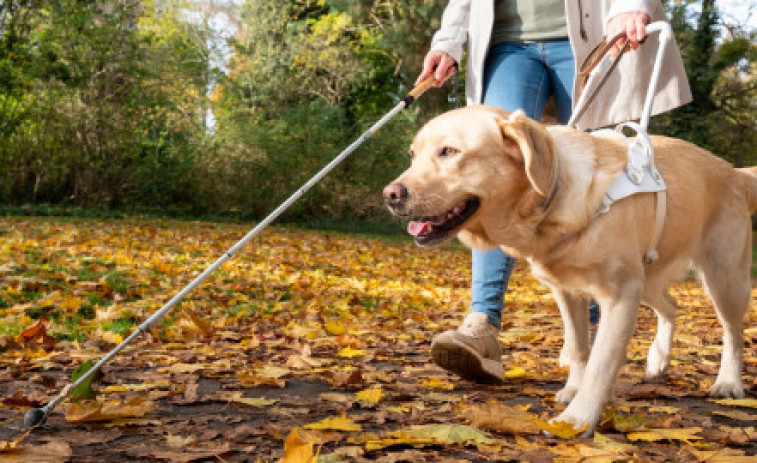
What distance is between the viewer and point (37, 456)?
2346 mm

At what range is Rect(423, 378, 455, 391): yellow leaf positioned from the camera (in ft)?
12.2

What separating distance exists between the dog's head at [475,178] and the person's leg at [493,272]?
2.67 ft

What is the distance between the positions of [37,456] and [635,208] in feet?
7.88

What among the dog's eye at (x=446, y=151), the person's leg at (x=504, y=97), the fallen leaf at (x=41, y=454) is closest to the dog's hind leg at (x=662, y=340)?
the person's leg at (x=504, y=97)

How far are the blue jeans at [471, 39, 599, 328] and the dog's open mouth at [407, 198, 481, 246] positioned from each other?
3.92 feet

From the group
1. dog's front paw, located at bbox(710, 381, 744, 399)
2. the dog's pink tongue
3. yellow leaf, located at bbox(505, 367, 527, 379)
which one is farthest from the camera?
yellow leaf, located at bbox(505, 367, 527, 379)

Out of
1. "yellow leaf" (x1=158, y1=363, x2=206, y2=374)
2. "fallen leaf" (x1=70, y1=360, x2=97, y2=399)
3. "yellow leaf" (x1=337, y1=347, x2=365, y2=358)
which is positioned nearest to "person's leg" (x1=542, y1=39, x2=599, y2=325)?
"yellow leaf" (x1=337, y1=347, x2=365, y2=358)

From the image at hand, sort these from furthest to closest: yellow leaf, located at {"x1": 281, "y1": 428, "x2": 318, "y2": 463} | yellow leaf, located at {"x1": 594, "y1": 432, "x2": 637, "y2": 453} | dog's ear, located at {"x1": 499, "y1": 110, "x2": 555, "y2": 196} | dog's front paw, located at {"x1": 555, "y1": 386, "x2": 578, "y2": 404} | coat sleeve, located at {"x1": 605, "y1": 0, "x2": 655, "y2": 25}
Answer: coat sleeve, located at {"x1": 605, "y1": 0, "x2": 655, "y2": 25} < dog's front paw, located at {"x1": 555, "y1": 386, "x2": 578, "y2": 404} < dog's ear, located at {"x1": 499, "y1": 110, "x2": 555, "y2": 196} < yellow leaf, located at {"x1": 594, "y1": 432, "x2": 637, "y2": 453} < yellow leaf, located at {"x1": 281, "y1": 428, "x2": 318, "y2": 463}

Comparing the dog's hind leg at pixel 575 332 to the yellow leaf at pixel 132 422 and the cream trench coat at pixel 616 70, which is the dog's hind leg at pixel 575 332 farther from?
the yellow leaf at pixel 132 422

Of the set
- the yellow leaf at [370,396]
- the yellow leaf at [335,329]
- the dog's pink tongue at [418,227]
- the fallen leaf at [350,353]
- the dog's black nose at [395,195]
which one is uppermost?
the dog's black nose at [395,195]

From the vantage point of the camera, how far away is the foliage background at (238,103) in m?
17.3

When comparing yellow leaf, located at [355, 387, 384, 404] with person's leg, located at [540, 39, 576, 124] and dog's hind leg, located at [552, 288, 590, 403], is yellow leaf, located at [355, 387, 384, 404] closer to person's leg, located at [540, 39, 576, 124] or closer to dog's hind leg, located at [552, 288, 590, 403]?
dog's hind leg, located at [552, 288, 590, 403]

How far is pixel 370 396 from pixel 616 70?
7.90ft

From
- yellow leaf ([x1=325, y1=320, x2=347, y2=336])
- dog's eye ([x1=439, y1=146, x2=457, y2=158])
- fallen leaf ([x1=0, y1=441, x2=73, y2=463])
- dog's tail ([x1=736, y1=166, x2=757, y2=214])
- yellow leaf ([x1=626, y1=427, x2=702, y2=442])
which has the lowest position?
yellow leaf ([x1=325, y1=320, x2=347, y2=336])
